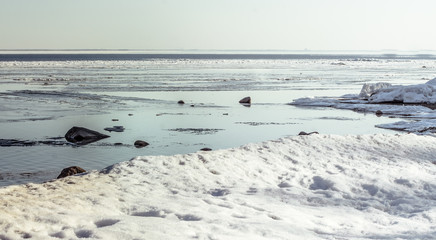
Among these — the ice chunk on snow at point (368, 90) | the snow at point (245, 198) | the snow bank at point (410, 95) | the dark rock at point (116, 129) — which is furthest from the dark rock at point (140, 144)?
the ice chunk on snow at point (368, 90)

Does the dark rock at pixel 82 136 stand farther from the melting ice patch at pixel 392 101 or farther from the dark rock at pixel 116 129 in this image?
the melting ice patch at pixel 392 101

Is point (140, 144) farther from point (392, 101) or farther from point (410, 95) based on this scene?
point (410, 95)

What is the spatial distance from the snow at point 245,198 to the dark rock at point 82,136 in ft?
22.0

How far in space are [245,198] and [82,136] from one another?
9135mm

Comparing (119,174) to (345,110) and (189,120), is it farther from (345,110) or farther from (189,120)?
(345,110)

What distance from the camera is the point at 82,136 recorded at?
625 inches

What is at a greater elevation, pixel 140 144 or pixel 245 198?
pixel 245 198

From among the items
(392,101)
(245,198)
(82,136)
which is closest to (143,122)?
(82,136)

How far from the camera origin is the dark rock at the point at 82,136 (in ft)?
51.4

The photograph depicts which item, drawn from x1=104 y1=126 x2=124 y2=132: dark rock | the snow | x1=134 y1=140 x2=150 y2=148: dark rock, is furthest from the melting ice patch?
the snow

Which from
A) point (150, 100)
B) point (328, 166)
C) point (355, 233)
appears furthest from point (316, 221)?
point (150, 100)

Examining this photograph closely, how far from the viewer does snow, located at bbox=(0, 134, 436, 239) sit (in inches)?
243

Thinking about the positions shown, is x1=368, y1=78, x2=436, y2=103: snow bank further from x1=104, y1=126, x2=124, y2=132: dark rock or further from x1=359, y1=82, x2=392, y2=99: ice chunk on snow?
x1=104, y1=126, x2=124, y2=132: dark rock

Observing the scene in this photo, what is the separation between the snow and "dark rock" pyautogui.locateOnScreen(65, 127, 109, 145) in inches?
264
